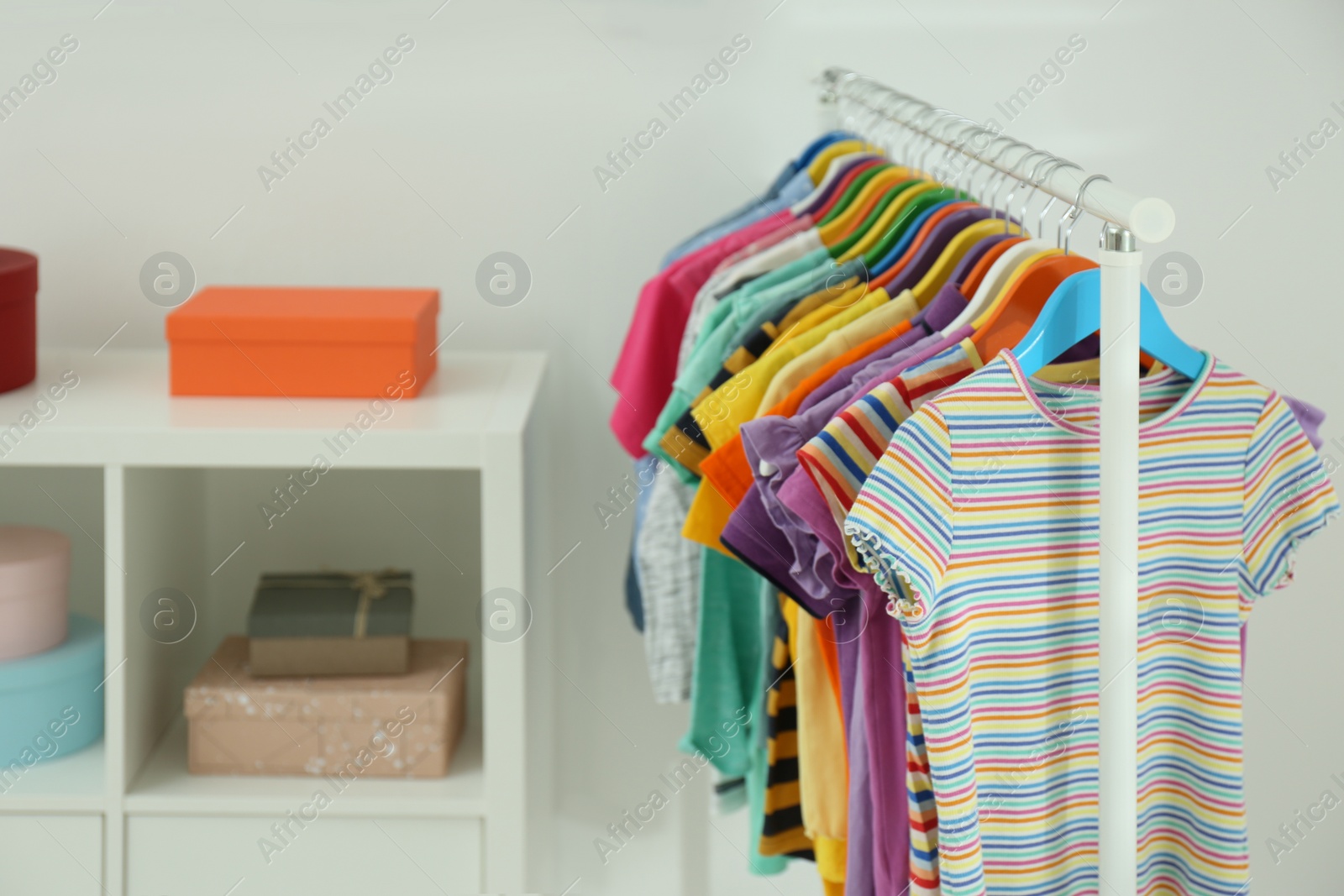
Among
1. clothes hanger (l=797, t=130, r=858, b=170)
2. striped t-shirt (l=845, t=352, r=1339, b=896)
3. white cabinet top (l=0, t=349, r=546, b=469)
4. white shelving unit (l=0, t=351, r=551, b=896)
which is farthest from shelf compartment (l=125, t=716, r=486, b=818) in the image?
clothes hanger (l=797, t=130, r=858, b=170)

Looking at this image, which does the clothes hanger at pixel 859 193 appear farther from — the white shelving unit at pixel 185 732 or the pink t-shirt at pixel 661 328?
the white shelving unit at pixel 185 732

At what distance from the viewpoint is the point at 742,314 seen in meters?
1.24

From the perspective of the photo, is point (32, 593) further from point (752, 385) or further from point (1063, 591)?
point (1063, 591)

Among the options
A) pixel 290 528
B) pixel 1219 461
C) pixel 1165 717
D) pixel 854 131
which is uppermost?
pixel 854 131

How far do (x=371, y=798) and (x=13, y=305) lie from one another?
73cm

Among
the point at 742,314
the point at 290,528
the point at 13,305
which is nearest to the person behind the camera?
the point at 742,314

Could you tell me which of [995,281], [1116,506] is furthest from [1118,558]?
[995,281]

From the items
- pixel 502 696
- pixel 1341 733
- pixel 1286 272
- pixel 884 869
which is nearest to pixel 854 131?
pixel 1286 272

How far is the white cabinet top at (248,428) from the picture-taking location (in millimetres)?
1300

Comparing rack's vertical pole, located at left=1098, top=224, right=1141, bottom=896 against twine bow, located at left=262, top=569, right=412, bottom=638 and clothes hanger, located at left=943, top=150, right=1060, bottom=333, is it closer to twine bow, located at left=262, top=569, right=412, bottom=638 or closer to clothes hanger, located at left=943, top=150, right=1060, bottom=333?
clothes hanger, located at left=943, top=150, right=1060, bottom=333

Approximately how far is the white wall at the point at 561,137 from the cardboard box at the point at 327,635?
0.49m

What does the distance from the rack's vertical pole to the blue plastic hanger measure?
0.21 feet

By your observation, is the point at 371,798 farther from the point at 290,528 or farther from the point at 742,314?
the point at 742,314

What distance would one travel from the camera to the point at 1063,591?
969mm
